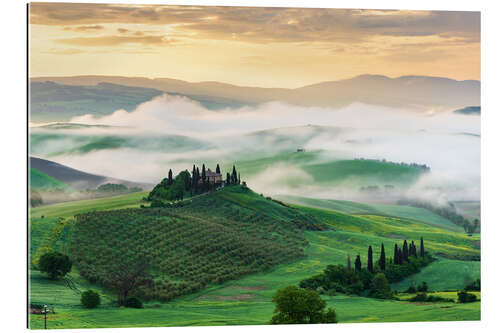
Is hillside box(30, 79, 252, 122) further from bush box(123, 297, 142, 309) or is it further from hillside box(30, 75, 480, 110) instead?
bush box(123, 297, 142, 309)

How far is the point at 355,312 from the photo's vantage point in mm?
23203

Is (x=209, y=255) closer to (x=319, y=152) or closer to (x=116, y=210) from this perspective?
(x=116, y=210)

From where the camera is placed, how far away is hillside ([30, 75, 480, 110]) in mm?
24391

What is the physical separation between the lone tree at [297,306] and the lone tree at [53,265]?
601 cm

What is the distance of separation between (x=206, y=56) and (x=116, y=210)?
5.35m

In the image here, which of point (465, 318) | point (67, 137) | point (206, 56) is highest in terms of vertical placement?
point (206, 56)

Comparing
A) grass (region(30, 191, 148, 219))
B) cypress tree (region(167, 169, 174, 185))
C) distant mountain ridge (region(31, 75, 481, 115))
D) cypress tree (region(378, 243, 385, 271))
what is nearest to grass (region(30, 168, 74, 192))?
grass (region(30, 191, 148, 219))

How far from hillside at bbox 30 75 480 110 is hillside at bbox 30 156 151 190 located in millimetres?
2546

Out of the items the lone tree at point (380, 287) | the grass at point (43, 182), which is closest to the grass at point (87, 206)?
the grass at point (43, 182)

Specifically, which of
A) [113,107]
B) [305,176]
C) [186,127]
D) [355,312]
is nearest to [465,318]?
[355,312]

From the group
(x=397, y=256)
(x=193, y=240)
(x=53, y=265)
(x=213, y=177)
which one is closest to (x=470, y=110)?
(x=397, y=256)

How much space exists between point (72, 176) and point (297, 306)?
749cm

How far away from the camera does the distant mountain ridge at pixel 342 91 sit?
24.4m

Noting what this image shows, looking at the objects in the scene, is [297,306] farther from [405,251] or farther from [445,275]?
[445,275]
